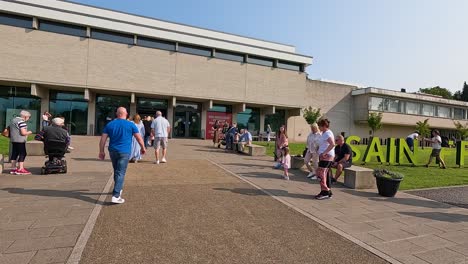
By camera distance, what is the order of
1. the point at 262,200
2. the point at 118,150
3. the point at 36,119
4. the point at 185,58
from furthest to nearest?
the point at 185,58 → the point at 36,119 → the point at 262,200 → the point at 118,150

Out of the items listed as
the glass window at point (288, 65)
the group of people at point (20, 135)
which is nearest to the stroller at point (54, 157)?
the group of people at point (20, 135)

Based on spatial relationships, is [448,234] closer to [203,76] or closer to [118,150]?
[118,150]

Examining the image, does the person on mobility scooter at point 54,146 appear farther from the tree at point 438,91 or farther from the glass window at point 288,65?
the tree at point 438,91

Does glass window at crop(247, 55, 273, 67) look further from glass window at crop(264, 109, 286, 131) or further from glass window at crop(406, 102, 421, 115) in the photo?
glass window at crop(406, 102, 421, 115)

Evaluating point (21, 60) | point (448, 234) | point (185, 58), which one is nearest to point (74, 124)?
point (21, 60)

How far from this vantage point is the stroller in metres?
7.44

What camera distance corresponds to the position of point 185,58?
27.0 m

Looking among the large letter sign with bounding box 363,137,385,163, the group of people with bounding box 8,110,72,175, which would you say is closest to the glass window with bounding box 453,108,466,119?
the large letter sign with bounding box 363,137,385,163

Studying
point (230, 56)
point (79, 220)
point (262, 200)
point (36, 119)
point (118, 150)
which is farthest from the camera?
point (230, 56)

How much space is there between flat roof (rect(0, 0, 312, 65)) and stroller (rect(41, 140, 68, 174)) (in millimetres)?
19927

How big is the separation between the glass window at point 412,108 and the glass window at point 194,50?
28.7 metres

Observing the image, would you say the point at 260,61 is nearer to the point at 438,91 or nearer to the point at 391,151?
the point at 391,151

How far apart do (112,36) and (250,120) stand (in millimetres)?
15821

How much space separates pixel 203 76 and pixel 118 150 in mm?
23129
